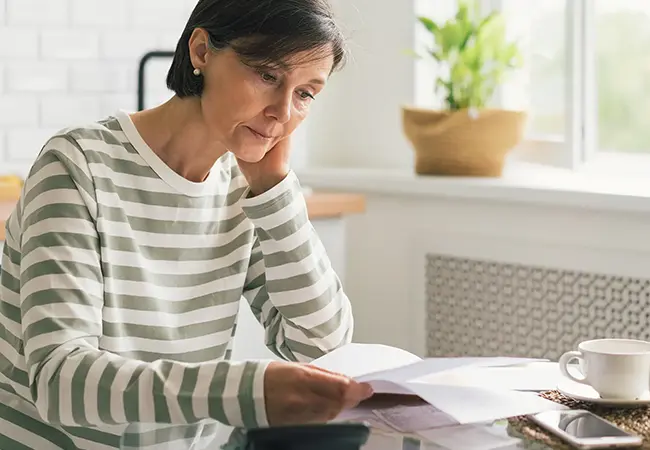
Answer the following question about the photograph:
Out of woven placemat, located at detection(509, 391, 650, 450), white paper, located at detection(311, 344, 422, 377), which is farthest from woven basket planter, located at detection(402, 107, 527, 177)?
woven placemat, located at detection(509, 391, 650, 450)

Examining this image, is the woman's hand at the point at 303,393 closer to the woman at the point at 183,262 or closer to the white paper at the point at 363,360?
the woman at the point at 183,262

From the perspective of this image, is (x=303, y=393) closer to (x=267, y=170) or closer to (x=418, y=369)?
(x=418, y=369)

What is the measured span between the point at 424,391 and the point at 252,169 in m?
0.54

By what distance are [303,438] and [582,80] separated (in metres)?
2.05

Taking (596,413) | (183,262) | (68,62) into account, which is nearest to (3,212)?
(68,62)

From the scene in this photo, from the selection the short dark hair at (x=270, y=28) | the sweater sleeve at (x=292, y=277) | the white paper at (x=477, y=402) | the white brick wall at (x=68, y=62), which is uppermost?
the white brick wall at (x=68, y=62)

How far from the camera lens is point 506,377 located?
55.9 inches

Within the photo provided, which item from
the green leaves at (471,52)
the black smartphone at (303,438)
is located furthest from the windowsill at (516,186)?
the black smartphone at (303,438)

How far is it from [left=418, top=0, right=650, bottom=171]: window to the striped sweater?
1.36 m

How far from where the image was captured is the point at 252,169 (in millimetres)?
1676

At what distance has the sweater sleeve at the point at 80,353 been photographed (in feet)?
3.98

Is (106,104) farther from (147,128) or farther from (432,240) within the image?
(147,128)

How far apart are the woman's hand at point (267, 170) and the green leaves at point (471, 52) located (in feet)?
4.23

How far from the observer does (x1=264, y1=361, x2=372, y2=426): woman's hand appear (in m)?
1.18
